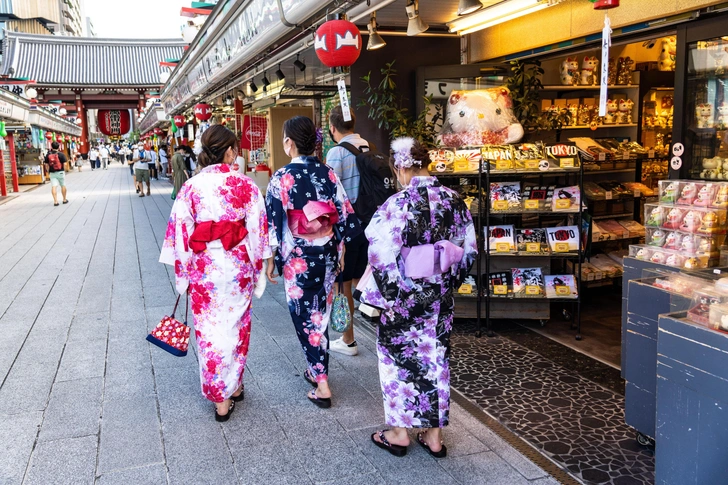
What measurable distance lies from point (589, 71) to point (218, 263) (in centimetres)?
508

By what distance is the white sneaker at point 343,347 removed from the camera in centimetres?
484

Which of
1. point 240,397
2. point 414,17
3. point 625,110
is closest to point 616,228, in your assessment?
point 625,110

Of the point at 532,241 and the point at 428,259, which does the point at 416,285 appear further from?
the point at 532,241

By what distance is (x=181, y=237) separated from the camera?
3650mm

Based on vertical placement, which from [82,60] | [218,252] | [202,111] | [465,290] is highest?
[82,60]

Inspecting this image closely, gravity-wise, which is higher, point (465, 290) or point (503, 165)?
point (503, 165)

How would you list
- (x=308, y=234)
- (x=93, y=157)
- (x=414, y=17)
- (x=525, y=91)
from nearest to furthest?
(x=308, y=234)
(x=414, y=17)
(x=525, y=91)
(x=93, y=157)

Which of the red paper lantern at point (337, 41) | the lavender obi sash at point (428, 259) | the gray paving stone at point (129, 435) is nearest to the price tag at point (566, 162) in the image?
the red paper lantern at point (337, 41)

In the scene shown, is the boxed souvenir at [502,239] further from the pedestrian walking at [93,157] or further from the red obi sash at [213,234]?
the pedestrian walking at [93,157]

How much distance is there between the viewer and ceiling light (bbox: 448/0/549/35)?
4.75 metres

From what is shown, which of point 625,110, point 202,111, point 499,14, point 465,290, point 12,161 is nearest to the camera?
point 499,14

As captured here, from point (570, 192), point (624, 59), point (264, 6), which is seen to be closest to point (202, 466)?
point (570, 192)

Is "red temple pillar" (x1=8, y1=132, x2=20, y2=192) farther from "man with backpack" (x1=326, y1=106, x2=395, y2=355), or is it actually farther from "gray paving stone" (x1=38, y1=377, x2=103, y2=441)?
"man with backpack" (x1=326, y1=106, x2=395, y2=355)

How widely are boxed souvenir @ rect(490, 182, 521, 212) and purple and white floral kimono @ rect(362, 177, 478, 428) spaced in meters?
2.11
